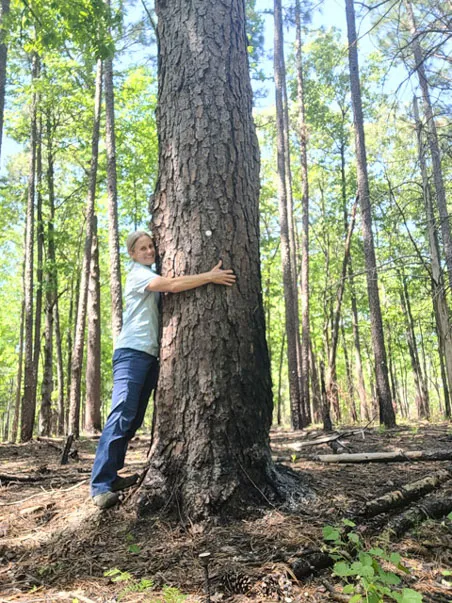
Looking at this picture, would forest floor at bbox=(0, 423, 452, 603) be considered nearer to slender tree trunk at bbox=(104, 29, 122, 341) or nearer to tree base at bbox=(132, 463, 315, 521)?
tree base at bbox=(132, 463, 315, 521)

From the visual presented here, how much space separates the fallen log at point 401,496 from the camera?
259 centimetres

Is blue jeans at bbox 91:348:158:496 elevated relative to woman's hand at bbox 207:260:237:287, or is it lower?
lower

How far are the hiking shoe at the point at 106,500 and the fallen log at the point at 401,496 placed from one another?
1.58 m

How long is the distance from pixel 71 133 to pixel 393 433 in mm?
12287

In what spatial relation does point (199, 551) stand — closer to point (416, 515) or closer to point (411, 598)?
point (411, 598)

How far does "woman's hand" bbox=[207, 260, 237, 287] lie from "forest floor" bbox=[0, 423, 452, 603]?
1.48 m

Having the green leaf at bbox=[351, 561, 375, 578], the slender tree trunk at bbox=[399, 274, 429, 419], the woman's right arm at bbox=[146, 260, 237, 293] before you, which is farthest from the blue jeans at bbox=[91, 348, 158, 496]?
the slender tree trunk at bbox=[399, 274, 429, 419]

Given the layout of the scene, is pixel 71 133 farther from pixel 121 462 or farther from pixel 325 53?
pixel 121 462

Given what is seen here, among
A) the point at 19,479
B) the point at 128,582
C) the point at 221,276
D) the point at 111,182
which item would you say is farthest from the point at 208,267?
the point at 111,182

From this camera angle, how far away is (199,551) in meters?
2.26

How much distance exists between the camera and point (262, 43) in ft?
44.8

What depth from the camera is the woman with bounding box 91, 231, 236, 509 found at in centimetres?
296

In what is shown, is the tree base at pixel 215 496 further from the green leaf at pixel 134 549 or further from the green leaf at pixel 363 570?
the green leaf at pixel 363 570

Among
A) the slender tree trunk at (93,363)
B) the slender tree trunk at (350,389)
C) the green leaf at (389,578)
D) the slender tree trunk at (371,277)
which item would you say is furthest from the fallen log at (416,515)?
the slender tree trunk at (350,389)
